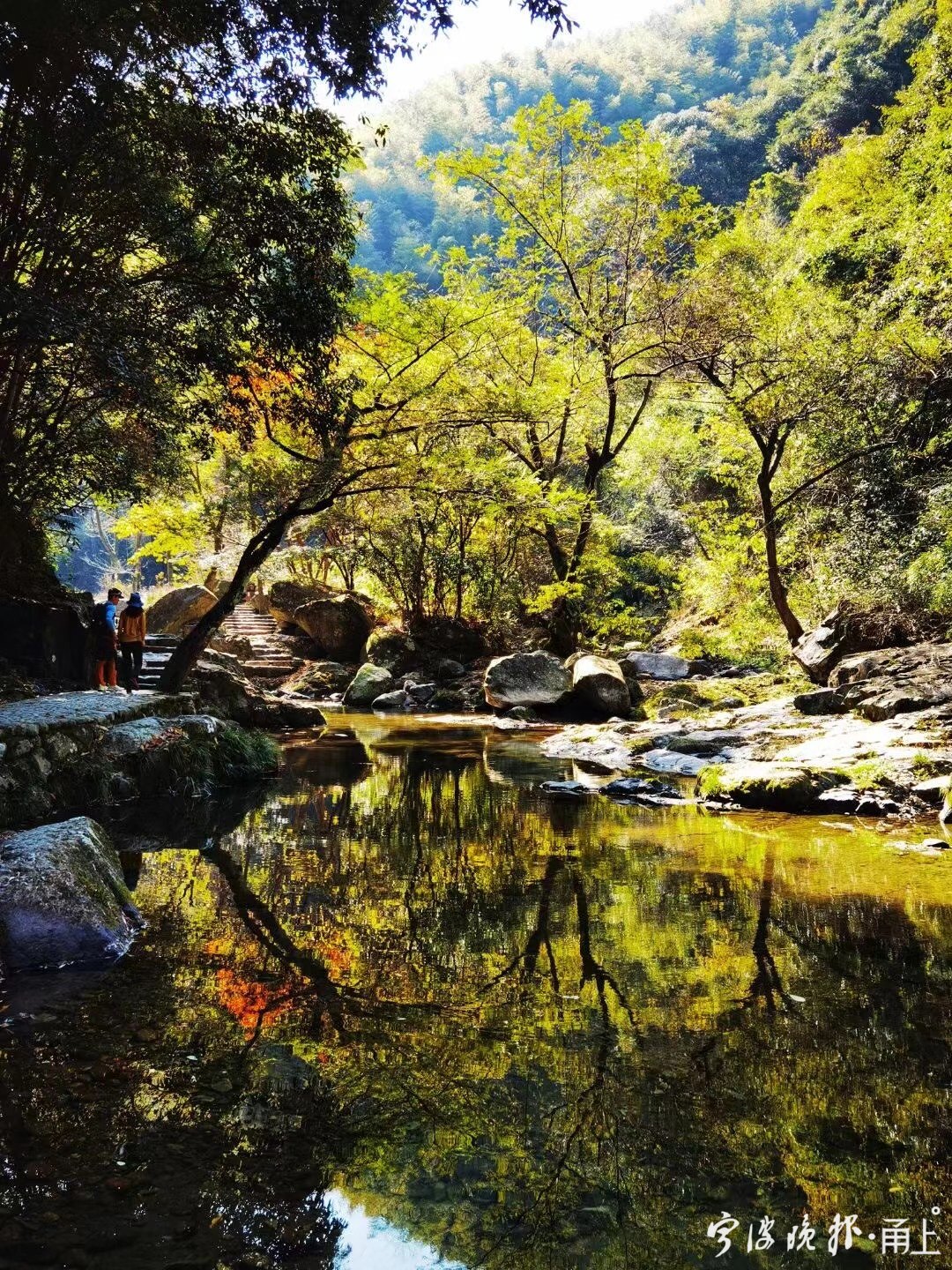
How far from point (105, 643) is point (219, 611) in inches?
76.9

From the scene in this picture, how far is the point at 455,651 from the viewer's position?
24.3m

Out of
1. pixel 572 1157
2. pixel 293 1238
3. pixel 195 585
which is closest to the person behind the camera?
pixel 293 1238

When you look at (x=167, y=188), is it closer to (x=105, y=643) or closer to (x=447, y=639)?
(x=105, y=643)

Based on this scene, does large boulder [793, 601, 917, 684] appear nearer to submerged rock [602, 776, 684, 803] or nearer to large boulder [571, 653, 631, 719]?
large boulder [571, 653, 631, 719]

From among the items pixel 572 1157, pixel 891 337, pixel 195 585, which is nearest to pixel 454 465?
pixel 891 337

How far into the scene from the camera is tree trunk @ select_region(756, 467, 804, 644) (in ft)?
52.4

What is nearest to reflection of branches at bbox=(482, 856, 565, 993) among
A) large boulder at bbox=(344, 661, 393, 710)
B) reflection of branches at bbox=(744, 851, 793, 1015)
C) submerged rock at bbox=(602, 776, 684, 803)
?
reflection of branches at bbox=(744, 851, 793, 1015)

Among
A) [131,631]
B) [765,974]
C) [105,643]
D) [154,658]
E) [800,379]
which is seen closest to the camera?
[765,974]

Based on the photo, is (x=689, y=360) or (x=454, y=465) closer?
(x=454, y=465)

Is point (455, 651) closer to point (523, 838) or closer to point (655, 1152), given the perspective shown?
point (523, 838)

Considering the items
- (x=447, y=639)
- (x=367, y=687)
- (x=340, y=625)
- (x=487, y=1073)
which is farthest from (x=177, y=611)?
(x=487, y=1073)

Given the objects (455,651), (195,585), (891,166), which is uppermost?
(891,166)

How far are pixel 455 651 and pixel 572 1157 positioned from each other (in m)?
21.6

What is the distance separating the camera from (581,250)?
18.5 metres
